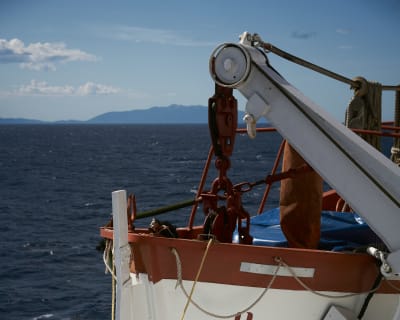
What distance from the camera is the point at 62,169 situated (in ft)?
218

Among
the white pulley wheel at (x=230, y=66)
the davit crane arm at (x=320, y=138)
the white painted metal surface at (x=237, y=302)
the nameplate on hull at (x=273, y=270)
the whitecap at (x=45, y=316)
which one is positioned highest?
the white pulley wheel at (x=230, y=66)

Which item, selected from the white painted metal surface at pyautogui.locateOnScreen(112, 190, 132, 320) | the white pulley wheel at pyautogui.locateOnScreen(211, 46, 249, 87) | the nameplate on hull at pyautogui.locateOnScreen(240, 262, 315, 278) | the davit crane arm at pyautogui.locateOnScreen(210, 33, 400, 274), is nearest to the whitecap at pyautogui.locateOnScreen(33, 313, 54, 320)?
the white painted metal surface at pyautogui.locateOnScreen(112, 190, 132, 320)

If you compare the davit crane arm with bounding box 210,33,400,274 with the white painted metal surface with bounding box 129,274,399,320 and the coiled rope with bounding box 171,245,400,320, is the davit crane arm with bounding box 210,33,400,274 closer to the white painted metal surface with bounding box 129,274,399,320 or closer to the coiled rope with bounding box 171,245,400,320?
the coiled rope with bounding box 171,245,400,320

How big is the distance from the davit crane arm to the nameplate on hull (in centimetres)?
68

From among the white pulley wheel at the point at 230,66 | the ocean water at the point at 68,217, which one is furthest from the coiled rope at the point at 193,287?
the ocean water at the point at 68,217

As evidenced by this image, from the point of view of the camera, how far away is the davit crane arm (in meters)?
4.20

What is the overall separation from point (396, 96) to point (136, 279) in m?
4.82

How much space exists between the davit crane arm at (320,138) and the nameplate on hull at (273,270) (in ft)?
2.24

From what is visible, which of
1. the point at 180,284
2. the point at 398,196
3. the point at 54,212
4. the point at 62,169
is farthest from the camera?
the point at 62,169

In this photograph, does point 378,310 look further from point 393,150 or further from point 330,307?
point 393,150

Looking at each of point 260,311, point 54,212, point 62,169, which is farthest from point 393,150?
point 62,169

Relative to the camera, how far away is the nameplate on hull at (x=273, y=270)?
468cm

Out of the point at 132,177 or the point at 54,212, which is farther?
the point at 132,177

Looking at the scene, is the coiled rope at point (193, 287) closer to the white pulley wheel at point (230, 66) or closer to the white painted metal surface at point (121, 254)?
the white painted metal surface at point (121, 254)
